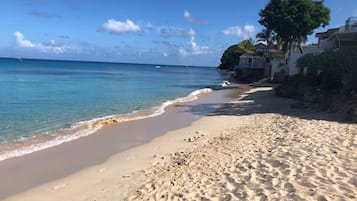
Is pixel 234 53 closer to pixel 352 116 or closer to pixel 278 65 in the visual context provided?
pixel 278 65

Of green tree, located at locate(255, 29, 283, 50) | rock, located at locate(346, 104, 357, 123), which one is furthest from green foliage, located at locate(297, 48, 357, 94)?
green tree, located at locate(255, 29, 283, 50)

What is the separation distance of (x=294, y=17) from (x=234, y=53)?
55.0m

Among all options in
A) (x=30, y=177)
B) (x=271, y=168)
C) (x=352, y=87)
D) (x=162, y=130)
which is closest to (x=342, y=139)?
(x=271, y=168)

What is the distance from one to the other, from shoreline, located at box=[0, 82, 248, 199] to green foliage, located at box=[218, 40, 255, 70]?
7502 cm

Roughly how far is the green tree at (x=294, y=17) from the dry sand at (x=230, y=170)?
3802 centimetres

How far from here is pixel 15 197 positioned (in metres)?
8.23

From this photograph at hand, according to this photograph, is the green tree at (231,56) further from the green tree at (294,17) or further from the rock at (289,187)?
the rock at (289,187)

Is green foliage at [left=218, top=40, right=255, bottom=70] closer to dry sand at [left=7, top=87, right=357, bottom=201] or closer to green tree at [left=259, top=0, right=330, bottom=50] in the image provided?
green tree at [left=259, top=0, right=330, bottom=50]

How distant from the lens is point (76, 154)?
12086 millimetres

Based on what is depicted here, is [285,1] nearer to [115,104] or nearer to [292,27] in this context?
[292,27]

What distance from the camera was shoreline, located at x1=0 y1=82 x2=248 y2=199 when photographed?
31.3 ft

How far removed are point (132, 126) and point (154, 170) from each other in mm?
8027

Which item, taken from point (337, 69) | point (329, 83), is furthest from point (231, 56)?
point (337, 69)

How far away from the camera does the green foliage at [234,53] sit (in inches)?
3846
